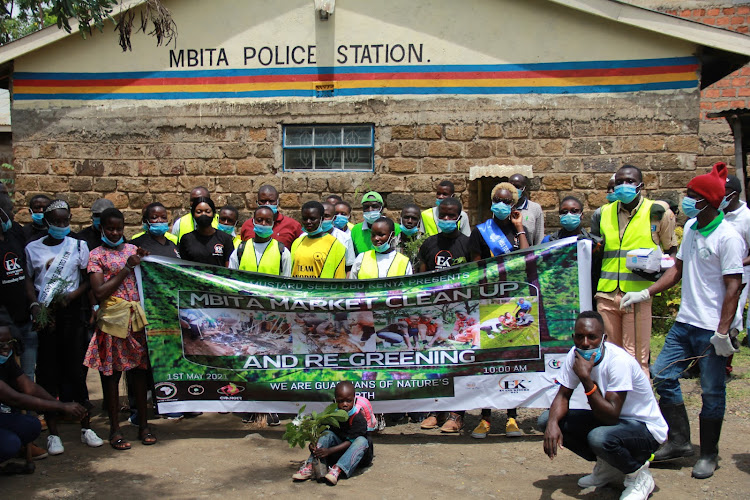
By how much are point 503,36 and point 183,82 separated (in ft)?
14.9

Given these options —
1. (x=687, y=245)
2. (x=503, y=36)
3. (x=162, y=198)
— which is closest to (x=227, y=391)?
(x=687, y=245)

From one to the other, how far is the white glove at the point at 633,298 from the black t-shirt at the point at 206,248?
3459 millimetres

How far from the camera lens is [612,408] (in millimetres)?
4422

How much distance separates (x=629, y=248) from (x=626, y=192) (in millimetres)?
442

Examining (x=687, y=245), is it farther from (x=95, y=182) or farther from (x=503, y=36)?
(x=95, y=182)

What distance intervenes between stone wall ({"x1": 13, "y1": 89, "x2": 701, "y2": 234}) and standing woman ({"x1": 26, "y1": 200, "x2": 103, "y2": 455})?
14.2 ft

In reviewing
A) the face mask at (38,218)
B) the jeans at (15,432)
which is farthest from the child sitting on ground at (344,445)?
the face mask at (38,218)

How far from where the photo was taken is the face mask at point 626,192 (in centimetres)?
567

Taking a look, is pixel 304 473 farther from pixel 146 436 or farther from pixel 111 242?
pixel 111 242

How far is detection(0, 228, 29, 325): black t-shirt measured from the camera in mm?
5664

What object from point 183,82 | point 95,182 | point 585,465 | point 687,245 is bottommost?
point 585,465

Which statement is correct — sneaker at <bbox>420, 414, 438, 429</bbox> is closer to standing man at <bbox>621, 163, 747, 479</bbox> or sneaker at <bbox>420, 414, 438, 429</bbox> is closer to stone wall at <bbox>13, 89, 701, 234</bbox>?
standing man at <bbox>621, 163, 747, 479</bbox>

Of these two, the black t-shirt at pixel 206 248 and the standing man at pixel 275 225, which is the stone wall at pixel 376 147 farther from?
the black t-shirt at pixel 206 248

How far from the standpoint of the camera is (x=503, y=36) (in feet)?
31.8
